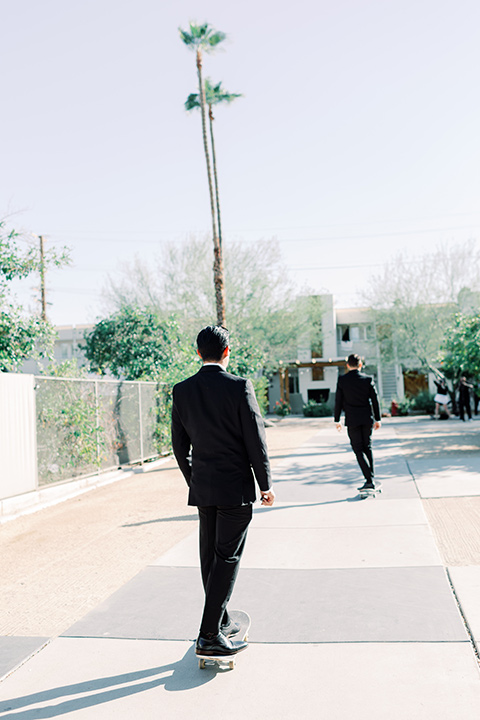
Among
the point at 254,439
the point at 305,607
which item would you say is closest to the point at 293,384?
the point at 305,607

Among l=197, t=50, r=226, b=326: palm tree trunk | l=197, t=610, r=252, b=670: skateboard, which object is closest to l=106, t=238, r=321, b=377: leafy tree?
l=197, t=50, r=226, b=326: palm tree trunk

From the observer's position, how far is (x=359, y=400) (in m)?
8.45

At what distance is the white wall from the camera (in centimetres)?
870

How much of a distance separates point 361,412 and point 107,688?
18.6 feet

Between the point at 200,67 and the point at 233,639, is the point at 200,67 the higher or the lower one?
the higher one

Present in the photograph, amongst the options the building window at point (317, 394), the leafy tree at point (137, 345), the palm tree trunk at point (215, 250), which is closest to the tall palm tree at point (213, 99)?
the palm tree trunk at point (215, 250)

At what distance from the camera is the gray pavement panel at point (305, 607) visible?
12.8ft

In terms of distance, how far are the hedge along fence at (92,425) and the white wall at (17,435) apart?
299 mm

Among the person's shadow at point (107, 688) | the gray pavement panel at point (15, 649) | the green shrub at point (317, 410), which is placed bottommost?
the green shrub at point (317, 410)

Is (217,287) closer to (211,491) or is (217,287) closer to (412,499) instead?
(412,499)

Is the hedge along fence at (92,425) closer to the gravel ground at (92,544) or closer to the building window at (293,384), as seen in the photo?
the gravel ground at (92,544)

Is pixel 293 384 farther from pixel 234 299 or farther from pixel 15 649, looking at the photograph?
pixel 15 649

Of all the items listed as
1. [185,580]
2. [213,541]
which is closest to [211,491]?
[213,541]

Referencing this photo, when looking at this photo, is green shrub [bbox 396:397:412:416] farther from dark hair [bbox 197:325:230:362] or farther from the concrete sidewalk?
dark hair [bbox 197:325:230:362]
